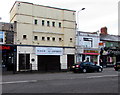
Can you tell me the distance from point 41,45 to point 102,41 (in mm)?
14795

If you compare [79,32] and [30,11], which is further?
[79,32]

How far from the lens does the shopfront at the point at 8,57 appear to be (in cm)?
2925

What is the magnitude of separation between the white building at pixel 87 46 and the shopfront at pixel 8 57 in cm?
1187

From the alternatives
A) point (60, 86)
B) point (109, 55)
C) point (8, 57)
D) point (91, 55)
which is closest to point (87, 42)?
point (91, 55)

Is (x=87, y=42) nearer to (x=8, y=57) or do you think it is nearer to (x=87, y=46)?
(x=87, y=46)

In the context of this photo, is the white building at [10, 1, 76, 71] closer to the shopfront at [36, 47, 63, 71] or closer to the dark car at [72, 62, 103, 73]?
the shopfront at [36, 47, 63, 71]

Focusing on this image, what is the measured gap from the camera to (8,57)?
1202 inches

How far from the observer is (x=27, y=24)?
103ft

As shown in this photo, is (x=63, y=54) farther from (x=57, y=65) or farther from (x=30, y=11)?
(x=30, y=11)

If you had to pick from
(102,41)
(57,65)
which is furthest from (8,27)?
(102,41)

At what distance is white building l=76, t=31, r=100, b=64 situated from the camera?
36719 mm

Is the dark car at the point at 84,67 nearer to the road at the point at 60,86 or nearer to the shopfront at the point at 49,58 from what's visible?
the shopfront at the point at 49,58

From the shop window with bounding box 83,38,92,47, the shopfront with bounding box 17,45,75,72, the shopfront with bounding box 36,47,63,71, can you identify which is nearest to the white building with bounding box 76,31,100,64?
the shop window with bounding box 83,38,92,47

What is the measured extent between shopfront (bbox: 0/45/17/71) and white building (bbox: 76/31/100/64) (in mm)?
11870
